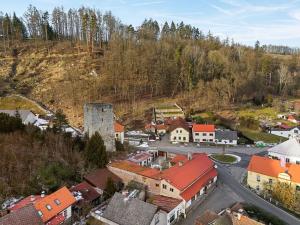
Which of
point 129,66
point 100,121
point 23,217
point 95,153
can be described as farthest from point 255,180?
point 129,66

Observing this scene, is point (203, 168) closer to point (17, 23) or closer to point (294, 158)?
point (294, 158)

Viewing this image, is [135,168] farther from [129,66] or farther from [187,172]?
[129,66]

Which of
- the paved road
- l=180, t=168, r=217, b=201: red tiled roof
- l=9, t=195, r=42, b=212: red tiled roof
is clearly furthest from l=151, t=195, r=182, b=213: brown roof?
l=9, t=195, r=42, b=212: red tiled roof

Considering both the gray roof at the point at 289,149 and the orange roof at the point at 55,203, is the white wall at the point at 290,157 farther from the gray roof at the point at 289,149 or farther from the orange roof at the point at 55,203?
the orange roof at the point at 55,203

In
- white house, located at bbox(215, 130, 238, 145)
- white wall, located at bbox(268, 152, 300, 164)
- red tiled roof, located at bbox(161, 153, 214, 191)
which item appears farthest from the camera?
white house, located at bbox(215, 130, 238, 145)

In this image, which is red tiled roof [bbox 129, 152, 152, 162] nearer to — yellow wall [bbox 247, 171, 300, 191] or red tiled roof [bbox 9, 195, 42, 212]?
yellow wall [bbox 247, 171, 300, 191]
